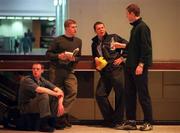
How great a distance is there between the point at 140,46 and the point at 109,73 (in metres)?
0.62

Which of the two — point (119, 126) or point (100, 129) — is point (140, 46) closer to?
point (119, 126)

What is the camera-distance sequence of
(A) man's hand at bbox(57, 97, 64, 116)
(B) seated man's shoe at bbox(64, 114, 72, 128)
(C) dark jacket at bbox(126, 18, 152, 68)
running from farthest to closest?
(B) seated man's shoe at bbox(64, 114, 72, 128) < (A) man's hand at bbox(57, 97, 64, 116) < (C) dark jacket at bbox(126, 18, 152, 68)

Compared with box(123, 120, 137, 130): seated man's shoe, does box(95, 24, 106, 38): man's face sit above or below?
above

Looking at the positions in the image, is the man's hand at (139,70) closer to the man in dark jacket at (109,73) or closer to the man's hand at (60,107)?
the man in dark jacket at (109,73)

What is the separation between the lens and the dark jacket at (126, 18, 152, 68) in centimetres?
573

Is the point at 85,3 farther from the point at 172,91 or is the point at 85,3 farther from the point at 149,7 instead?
the point at 172,91

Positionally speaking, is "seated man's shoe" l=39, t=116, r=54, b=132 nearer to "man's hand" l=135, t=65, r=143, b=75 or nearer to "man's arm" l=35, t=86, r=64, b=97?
"man's arm" l=35, t=86, r=64, b=97

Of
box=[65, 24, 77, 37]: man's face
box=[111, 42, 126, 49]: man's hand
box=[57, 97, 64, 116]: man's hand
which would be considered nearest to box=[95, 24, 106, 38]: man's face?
box=[111, 42, 126, 49]: man's hand

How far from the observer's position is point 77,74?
656 cm

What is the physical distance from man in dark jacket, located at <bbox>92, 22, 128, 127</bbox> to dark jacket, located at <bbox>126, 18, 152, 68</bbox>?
217 millimetres

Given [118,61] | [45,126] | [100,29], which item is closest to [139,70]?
[118,61]

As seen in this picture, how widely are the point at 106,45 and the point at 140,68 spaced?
0.64 metres

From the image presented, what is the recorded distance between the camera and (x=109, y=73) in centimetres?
611

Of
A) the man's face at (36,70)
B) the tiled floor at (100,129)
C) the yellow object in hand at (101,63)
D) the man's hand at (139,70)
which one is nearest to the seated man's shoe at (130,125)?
the tiled floor at (100,129)
